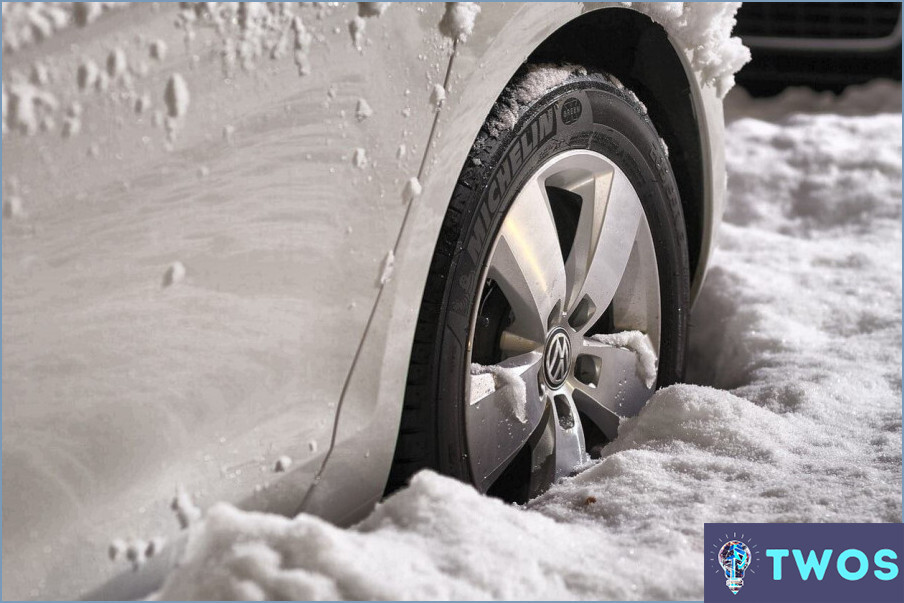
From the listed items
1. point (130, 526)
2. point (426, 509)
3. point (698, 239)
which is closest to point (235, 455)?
point (130, 526)

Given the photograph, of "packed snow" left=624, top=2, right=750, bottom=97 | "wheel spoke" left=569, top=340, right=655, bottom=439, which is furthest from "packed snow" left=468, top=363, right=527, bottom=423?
"packed snow" left=624, top=2, right=750, bottom=97

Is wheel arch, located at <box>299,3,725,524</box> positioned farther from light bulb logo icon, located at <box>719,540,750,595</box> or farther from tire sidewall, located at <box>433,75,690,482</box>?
light bulb logo icon, located at <box>719,540,750,595</box>

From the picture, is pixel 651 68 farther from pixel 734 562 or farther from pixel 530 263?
pixel 734 562

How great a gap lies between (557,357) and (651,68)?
2.31ft

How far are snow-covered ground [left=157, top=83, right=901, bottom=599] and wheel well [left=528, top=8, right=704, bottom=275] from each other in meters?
0.50

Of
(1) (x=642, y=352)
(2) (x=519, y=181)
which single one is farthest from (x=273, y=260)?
(1) (x=642, y=352)

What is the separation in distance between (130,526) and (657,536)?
74 centimetres

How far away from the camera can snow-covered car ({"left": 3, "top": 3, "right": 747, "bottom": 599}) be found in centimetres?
95

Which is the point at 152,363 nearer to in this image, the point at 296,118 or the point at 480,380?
the point at 296,118

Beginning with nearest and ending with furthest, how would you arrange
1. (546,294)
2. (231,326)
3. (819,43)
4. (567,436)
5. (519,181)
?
(231,326)
(519,181)
(546,294)
(567,436)
(819,43)

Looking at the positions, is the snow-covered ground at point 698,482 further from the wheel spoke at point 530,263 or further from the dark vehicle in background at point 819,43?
the dark vehicle in background at point 819,43

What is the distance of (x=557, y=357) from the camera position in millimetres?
1754

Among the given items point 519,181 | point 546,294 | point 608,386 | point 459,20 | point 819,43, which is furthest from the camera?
point 819,43

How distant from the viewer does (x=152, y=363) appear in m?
1.05
